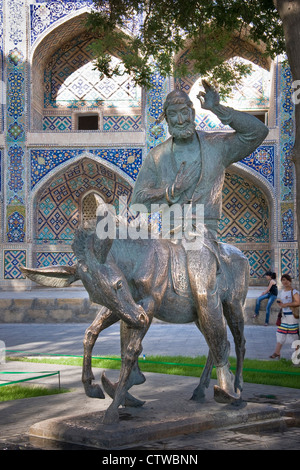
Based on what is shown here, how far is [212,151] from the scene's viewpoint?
4445mm

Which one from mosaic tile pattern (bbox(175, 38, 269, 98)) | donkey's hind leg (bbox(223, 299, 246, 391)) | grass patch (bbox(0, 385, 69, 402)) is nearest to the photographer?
donkey's hind leg (bbox(223, 299, 246, 391))

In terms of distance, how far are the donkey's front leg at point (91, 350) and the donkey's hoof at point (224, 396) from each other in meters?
0.70

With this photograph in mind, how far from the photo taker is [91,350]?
4004 millimetres

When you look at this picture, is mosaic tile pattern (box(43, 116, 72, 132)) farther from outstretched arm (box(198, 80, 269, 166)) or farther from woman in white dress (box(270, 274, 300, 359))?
outstretched arm (box(198, 80, 269, 166))

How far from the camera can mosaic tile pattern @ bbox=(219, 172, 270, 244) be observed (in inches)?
787

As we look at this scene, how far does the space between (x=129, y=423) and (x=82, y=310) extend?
953cm

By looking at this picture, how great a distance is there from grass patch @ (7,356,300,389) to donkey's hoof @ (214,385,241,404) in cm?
182

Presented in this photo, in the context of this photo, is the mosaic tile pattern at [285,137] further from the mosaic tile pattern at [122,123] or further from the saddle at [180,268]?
the saddle at [180,268]

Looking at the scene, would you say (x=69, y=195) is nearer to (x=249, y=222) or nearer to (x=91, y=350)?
(x=249, y=222)

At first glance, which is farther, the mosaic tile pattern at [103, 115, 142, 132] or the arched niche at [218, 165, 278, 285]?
the mosaic tile pattern at [103, 115, 142, 132]

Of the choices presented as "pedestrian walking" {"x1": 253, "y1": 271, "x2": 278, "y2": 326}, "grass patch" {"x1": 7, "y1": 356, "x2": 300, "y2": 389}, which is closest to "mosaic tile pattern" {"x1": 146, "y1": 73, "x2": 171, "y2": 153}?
"pedestrian walking" {"x1": 253, "y1": 271, "x2": 278, "y2": 326}

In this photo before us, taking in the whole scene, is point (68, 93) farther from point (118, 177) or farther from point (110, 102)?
point (118, 177)

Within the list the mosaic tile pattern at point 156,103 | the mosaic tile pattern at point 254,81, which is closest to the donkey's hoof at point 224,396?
the mosaic tile pattern at point 156,103

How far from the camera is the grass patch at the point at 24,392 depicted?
18.0ft
